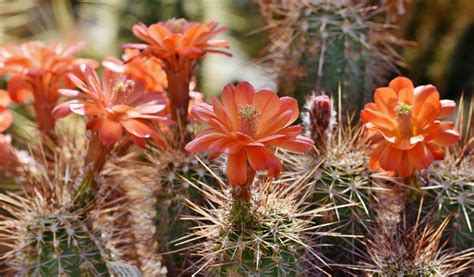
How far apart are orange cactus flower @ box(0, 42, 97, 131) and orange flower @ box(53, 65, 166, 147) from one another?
19cm

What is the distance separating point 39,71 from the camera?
1559 millimetres

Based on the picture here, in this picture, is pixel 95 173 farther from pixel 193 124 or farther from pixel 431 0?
pixel 431 0

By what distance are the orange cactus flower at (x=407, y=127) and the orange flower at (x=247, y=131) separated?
182 millimetres

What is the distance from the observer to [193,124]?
56.5 inches

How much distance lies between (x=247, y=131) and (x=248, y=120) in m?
0.02

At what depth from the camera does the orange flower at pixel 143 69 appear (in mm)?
1566

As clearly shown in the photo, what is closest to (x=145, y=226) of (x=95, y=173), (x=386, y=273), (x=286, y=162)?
(x=95, y=173)

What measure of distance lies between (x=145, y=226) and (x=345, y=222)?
37 cm

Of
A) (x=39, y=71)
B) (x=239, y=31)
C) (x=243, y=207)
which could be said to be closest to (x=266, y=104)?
(x=243, y=207)

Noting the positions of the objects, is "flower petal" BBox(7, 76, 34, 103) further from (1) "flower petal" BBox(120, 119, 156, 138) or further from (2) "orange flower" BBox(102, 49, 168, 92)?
(1) "flower petal" BBox(120, 119, 156, 138)

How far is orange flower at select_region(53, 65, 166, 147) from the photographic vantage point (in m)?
1.33

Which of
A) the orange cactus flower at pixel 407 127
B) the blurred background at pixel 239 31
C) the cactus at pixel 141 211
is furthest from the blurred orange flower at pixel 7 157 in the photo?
the blurred background at pixel 239 31

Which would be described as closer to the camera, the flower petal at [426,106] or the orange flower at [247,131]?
the orange flower at [247,131]

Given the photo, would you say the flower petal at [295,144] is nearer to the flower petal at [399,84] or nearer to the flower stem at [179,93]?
the flower petal at [399,84]
